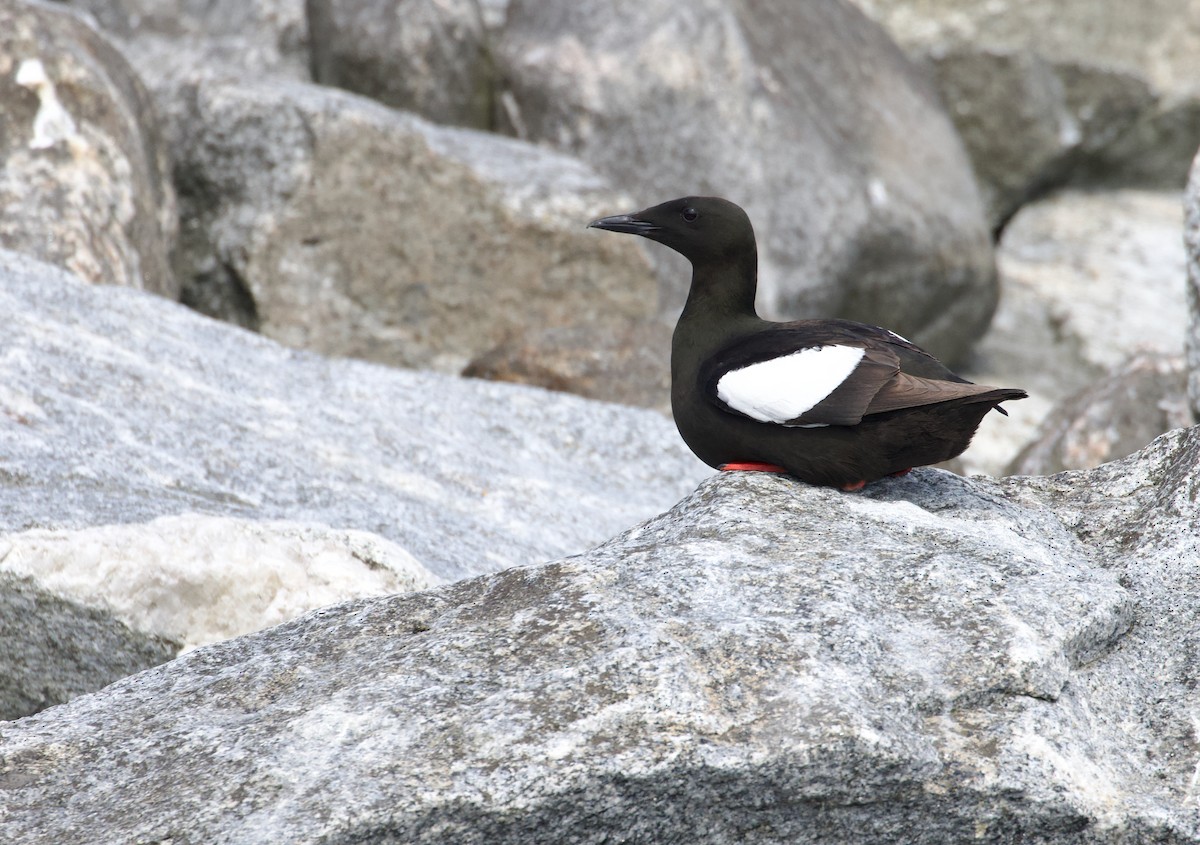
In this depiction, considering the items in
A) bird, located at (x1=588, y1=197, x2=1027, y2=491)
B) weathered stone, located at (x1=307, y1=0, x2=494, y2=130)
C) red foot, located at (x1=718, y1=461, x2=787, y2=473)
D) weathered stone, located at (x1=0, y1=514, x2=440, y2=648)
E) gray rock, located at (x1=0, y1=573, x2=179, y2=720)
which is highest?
weathered stone, located at (x1=307, y1=0, x2=494, y2=130)

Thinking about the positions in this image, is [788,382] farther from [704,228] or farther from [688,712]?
[688,712]

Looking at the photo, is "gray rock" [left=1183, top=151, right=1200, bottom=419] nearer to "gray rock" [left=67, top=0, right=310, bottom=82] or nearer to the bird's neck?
the bird's neck

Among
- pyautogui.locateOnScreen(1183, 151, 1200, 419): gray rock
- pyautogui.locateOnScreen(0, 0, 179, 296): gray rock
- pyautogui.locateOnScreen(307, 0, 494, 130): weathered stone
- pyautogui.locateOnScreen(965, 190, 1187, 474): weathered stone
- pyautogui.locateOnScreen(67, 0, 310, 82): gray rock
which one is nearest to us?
pyautogui.locateOnScreen(1183, 151, 1200, 419): gray rock

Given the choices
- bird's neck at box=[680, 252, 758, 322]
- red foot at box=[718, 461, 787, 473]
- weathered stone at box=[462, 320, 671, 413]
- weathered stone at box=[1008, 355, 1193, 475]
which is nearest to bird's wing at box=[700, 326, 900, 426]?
red foot at box=[718, 461, 787, 473]

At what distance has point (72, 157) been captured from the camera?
807cm

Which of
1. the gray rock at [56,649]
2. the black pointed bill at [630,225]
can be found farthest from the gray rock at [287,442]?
the black pointed bill at [630,225]

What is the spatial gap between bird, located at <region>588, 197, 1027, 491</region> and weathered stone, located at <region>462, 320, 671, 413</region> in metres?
3.52

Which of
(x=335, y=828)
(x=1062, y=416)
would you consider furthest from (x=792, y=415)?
(x=1062, y=416)

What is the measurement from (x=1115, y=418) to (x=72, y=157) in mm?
6613

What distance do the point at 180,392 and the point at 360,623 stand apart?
8.90ft

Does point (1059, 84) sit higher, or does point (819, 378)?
point (1059, 84)

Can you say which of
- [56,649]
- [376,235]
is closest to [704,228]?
[56,649]

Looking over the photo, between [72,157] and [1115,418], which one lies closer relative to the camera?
[72,157]

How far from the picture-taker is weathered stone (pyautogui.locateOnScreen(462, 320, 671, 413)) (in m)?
8.32
